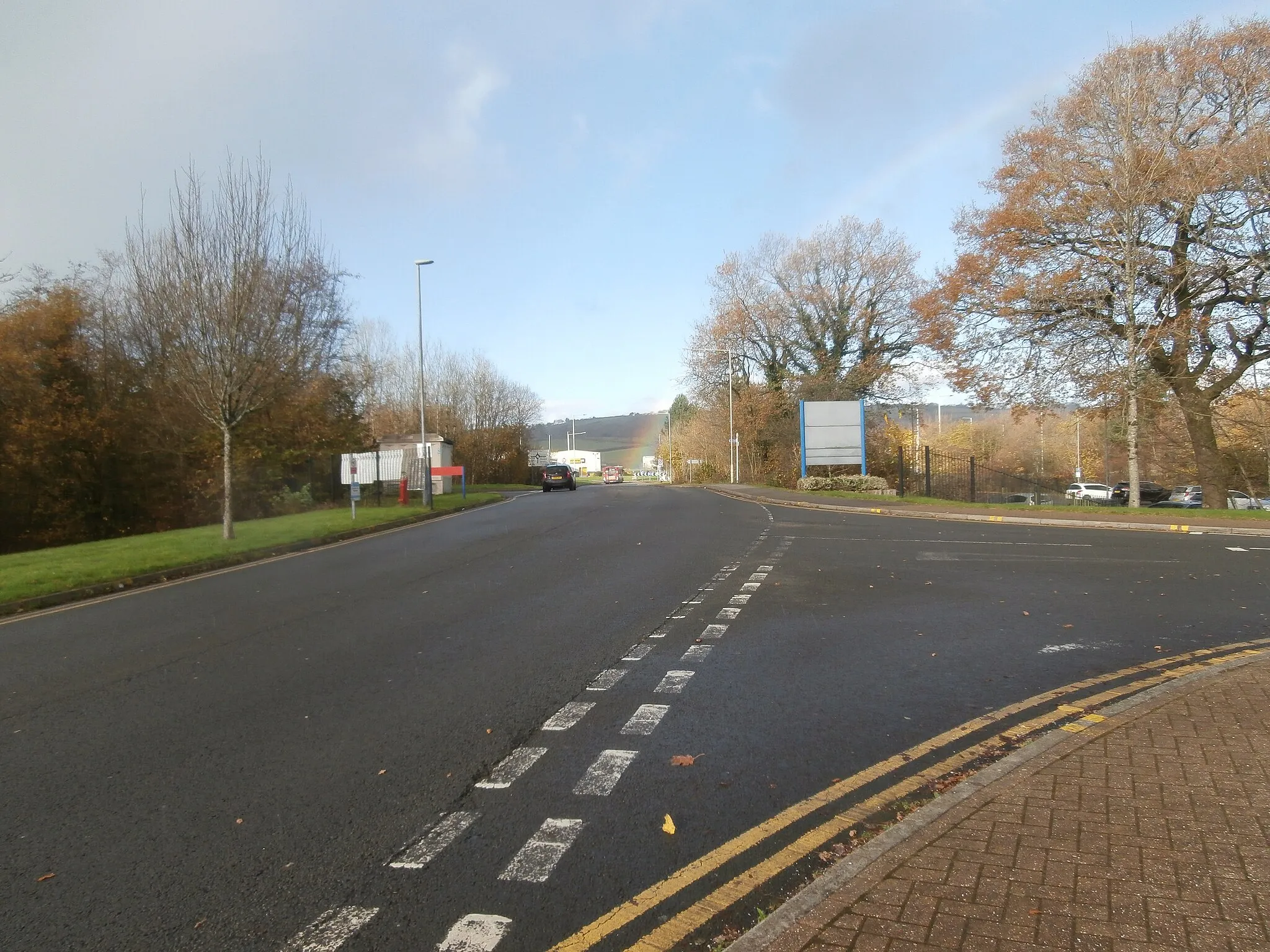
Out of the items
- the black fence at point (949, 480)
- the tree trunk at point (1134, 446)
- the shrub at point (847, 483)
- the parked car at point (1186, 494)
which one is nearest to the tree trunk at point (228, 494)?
the black fence at point (949, 480)

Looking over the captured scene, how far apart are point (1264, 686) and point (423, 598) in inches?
314

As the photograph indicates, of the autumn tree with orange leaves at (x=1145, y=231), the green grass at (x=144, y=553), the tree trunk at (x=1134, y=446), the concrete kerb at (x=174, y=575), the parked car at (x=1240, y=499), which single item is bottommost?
the parked car at (x=1240, y=499)

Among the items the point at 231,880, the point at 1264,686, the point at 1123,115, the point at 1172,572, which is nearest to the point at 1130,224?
the point at 1123,115

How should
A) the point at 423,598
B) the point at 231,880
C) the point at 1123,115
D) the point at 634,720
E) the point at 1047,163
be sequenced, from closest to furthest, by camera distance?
the point at 231,880
the point at 634,720
the point at 423,598
the point at 1123,115
the point at 1047,163

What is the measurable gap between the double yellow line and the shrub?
2603 centimetres

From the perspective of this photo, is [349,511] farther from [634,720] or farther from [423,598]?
[634,720]

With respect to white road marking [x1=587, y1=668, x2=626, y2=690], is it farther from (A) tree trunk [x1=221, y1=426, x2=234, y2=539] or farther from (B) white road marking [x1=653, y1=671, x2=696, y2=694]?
(A) tree trunk [x1=221, y1=426, x2=234, y2=539]

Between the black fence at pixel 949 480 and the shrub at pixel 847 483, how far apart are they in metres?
0.88

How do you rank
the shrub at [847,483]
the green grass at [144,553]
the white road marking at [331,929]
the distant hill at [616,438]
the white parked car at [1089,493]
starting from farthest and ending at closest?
the distant hill at [616,438] < the white parked car at [1089,493] < the shrub at [847,483] < the green grass at [144,553] < the white road marking at [331,929]

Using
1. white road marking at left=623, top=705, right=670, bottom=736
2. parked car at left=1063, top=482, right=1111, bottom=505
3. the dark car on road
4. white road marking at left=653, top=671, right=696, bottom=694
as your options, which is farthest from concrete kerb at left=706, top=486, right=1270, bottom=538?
the dark car on road

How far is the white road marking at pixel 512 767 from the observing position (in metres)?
4.14

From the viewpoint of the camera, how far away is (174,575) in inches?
496

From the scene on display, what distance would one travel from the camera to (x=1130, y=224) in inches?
858

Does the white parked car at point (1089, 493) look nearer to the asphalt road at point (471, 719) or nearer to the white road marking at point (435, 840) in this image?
the asphalt road at point (471, 719)
